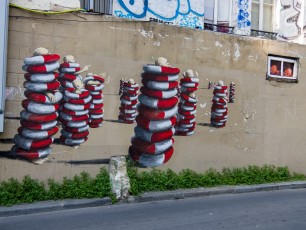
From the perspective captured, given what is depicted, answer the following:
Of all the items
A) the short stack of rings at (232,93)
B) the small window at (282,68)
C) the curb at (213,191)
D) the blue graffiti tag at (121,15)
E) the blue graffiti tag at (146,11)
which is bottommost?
the curb at (213,191)

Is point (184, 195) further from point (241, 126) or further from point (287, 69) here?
point (287, 69)

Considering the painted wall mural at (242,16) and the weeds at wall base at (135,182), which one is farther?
the painted wall mural at (242,16)

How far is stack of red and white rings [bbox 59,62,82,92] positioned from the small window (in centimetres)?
566

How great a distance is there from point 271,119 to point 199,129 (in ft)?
8.29

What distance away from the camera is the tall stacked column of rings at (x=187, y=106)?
1044cm

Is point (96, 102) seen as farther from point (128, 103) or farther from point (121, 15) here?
point (121, 15)

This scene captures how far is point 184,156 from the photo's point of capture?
34.4 feet

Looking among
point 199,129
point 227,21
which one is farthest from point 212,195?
point 227,21

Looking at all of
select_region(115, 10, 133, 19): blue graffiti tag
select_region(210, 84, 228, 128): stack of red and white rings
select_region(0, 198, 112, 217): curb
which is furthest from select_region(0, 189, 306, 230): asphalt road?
select_region(115, 10, 133, 19): blue graffiti tag

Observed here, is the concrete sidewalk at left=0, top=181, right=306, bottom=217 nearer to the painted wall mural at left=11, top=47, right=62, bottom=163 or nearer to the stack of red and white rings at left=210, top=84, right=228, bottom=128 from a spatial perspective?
the painted wall mural at left=11, top=47, right=62, bottom=163

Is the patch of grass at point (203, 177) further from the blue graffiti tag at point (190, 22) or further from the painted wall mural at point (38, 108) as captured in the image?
the blue graffiti tag at point (190, 22)

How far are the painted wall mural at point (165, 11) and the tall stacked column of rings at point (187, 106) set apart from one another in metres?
1.57

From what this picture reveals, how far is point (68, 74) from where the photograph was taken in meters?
9.00

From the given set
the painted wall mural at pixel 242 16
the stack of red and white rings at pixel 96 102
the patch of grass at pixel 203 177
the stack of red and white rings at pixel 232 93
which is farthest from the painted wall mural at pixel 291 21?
the stack of red and white rings at pixel 96 102
